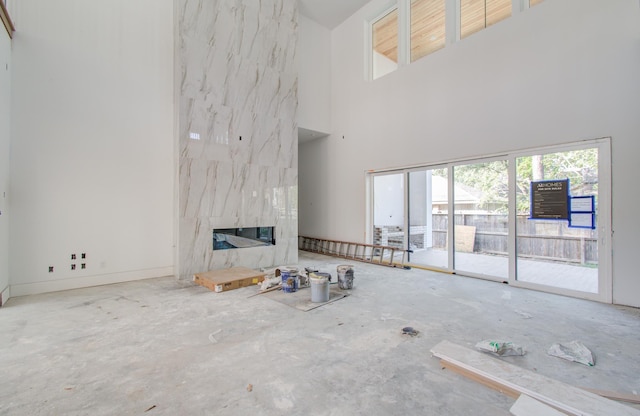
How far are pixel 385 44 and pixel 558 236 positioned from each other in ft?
19.4

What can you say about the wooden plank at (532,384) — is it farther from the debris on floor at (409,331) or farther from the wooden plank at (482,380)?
the debris on floor at (409,331)

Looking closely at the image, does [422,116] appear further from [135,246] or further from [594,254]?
[135,246]

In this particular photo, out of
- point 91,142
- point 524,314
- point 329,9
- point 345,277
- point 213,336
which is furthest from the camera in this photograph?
point 329,9

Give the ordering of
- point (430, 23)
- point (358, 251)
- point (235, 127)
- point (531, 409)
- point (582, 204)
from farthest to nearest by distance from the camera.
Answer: point (358, 251), point (430, 23), point (235, 127), point (582, 204), point (531, 409)

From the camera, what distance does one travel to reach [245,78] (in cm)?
631

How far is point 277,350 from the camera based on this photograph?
106 inches

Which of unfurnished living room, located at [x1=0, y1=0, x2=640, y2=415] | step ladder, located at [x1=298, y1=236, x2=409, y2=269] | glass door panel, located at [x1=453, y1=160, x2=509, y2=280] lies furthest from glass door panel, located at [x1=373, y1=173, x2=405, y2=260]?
glass door panel, located at [x1=453, y1=160, x2=509, y2=280]

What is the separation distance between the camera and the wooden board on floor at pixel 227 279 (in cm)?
464

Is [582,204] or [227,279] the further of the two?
[227,279]

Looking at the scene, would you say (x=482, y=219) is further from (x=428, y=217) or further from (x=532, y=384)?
(x=532, y=384)

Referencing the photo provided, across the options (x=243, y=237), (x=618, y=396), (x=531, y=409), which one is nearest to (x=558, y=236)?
(x=618, y=396)

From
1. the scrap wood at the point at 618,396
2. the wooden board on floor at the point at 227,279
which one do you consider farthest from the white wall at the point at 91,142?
the scrap wood at the point at 618,396

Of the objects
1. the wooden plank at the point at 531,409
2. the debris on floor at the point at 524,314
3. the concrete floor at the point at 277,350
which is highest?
the wooden plank at the point at 531,409

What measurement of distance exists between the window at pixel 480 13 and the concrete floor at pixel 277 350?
4.99m
